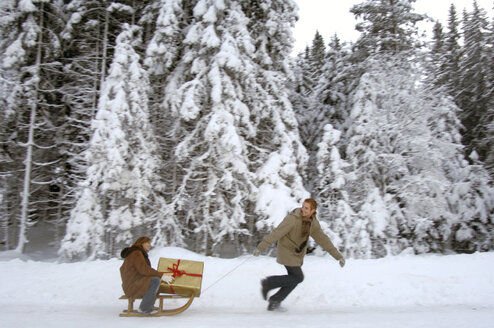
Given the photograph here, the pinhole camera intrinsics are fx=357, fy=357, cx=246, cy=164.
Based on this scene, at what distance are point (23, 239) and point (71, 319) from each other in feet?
40.2

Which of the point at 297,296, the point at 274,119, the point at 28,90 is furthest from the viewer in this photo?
the point at 28,90

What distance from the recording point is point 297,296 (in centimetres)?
691

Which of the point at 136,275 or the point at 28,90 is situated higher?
the point at 28,90

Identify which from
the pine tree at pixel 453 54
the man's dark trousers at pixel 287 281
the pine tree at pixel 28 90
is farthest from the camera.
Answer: the pine tree at pixel 453 54

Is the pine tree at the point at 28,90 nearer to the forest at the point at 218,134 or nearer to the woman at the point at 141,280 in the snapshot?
the forest at the point at 218,134

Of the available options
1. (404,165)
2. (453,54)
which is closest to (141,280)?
(404,165)

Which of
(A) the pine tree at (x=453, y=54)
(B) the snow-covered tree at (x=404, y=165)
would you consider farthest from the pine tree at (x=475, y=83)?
(B) the snow-covered tree at (x=404, y=165)

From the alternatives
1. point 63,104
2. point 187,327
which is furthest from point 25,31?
point 187,327

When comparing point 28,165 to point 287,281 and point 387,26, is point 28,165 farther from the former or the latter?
point 387,26

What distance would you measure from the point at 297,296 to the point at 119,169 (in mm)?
7697

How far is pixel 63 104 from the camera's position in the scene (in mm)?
16391

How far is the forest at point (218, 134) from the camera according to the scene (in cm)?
1254

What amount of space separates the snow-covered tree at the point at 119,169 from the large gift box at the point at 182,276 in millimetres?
6878

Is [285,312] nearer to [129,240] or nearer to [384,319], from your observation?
[384,319]
